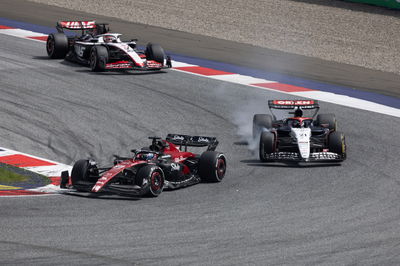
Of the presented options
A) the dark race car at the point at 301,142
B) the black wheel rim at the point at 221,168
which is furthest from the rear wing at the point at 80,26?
the black wheel rim at the point at 221,168

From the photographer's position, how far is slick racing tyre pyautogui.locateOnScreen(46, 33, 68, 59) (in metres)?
28.1

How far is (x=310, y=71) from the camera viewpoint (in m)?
28.8

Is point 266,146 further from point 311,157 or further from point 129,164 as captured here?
point 129,164

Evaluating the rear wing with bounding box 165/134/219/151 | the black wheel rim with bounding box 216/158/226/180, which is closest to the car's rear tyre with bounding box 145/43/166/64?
the rear wing with bounding box 165/134/219/151

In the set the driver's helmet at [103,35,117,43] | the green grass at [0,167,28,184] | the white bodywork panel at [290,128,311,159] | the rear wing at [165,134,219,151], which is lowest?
the green grass at [0,167,28,184]

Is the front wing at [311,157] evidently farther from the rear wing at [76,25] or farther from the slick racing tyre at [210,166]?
the rear wing at [76,25]

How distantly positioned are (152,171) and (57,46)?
44.8 feet

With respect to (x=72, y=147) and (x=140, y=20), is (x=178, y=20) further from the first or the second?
(x=72, y=147)

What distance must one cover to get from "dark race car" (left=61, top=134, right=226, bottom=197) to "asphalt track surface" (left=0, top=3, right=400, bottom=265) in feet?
0.84

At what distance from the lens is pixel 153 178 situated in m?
15.6

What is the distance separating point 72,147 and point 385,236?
27.4 feet

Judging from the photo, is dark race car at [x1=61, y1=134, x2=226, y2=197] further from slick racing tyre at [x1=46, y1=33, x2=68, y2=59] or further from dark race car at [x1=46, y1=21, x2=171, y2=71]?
slick racing tyre at [x1=46, y1=33, x2=68, y2=59]

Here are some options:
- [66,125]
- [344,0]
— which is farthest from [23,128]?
[344,0]

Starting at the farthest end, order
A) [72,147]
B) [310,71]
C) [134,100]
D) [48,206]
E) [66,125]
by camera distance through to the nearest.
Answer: [310,71]
[134,100]
[66,125]
[72,147]
[48,206]
